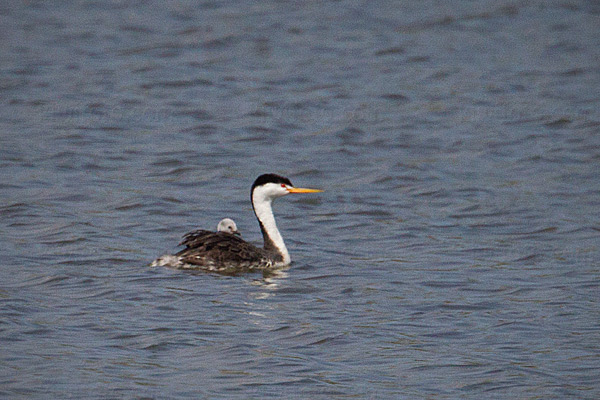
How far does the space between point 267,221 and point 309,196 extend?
2443 millimetres

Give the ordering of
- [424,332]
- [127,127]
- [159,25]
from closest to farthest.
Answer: [424,332] < [127,127] < [159,25]

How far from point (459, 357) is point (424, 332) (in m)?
0.65

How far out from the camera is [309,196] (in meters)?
13.7

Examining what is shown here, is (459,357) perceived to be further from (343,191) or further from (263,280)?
(343,191)

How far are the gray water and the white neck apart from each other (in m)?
0.34

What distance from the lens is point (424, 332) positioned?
27.9 feet

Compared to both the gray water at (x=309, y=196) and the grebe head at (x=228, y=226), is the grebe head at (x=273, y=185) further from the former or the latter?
the gray water at (x=309, y=196)

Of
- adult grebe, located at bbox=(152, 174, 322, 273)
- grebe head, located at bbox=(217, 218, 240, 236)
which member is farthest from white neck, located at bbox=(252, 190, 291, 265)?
grebe head, located at bbox=(217, 218, 240, 236)

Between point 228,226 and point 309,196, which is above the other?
point 228,226

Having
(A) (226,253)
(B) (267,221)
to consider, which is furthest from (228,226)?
(A) (226,253)

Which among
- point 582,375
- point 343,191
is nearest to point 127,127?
point 343,191

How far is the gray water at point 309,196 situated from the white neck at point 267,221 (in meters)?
0.34

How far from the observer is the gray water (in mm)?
7766

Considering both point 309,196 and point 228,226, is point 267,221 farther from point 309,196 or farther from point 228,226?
point 309,196
